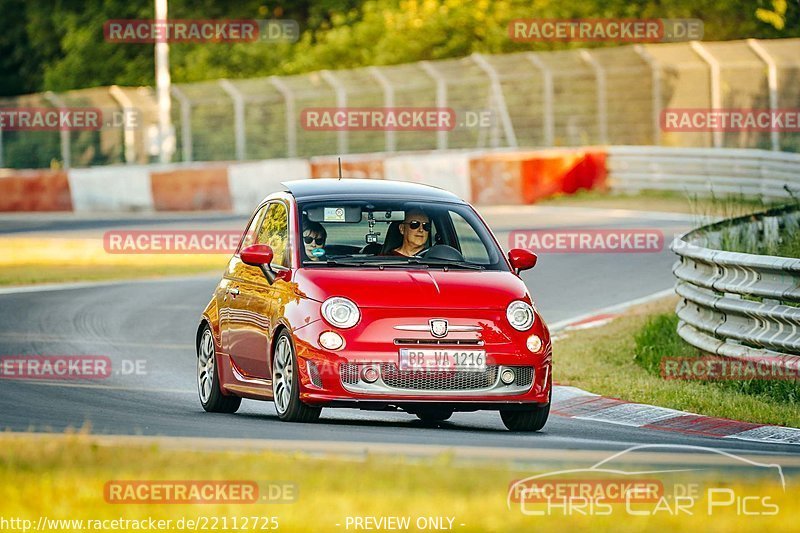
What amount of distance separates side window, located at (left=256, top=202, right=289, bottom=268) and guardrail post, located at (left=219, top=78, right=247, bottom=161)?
96.5ft

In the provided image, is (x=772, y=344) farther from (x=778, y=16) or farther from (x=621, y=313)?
(x=778, y=16)

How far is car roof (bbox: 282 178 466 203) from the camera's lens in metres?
11.9

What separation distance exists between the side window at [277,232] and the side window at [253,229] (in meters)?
0.09

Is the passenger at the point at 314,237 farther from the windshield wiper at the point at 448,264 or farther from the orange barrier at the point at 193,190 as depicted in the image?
the orange barrier at the point at 193,190

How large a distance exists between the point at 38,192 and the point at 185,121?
5.63m

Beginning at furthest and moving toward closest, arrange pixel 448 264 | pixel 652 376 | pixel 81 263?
pixel 81 263 < pixel 652 376 < pixel 448 264

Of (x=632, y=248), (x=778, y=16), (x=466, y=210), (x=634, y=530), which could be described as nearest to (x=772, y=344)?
(x=466, y=210)

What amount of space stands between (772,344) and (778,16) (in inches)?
1413

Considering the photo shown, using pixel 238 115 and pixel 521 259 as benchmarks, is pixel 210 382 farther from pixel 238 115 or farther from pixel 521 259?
pixel 238 115

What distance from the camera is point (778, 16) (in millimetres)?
47188

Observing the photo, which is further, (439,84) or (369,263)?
(439,84)

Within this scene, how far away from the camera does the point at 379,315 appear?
35.1ft

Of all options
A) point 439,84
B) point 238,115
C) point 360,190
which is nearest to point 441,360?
point 360,190
